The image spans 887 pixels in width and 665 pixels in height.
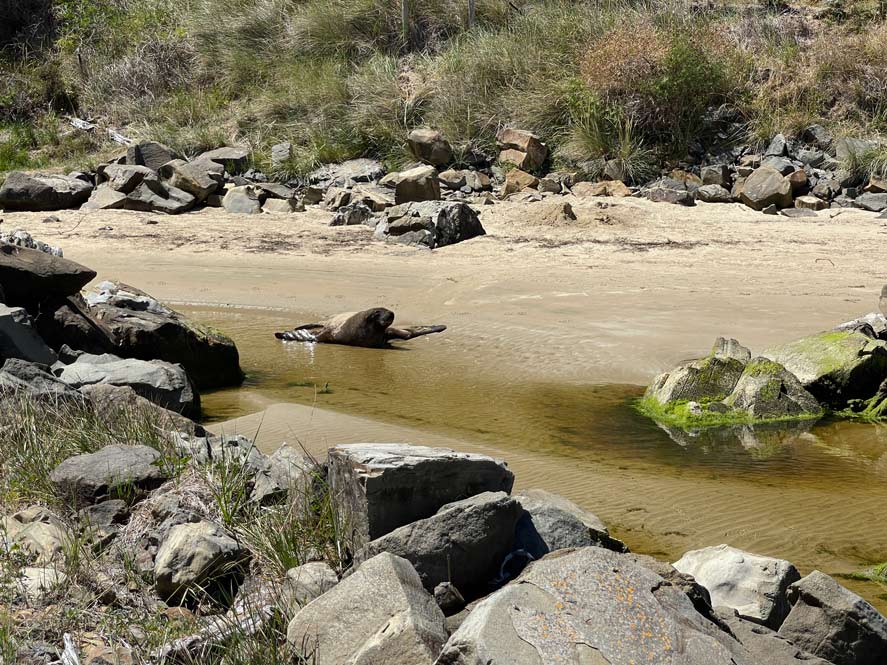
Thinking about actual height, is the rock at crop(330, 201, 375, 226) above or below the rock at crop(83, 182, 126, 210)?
below

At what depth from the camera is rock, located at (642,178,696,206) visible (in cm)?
1423

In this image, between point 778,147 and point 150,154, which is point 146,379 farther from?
point 778,147

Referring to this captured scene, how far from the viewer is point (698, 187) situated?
1487 centimetres

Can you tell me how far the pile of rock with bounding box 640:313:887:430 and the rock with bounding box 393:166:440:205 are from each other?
23.2ft

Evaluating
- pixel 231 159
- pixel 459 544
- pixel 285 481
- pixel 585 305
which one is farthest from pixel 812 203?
pixel 459 544

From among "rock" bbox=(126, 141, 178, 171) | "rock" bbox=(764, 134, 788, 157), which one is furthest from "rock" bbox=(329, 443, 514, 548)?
"rock" bbox=(126, 141, 178, 171)

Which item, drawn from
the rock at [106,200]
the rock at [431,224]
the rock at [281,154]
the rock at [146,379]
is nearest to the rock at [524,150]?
the rock at [431,224]

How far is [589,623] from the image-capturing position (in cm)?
280

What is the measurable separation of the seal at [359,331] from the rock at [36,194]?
7.01m

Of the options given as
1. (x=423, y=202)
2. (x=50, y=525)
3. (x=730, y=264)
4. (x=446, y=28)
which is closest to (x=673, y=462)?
(x=50, y=525)

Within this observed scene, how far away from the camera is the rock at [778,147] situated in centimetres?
1559

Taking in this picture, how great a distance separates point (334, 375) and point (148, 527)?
454 centimetres

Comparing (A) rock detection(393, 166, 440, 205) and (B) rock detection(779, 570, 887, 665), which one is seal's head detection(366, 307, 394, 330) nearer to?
(A) rock detection(393, 166, 440, 205)

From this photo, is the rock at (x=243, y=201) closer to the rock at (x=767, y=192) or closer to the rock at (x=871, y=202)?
the rock at (x=767, y=192)
